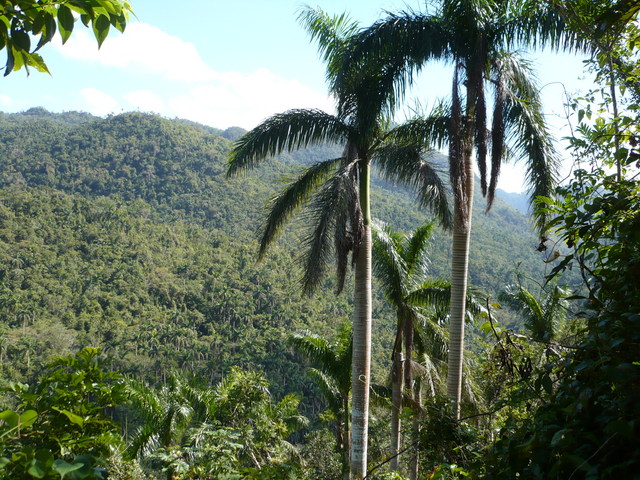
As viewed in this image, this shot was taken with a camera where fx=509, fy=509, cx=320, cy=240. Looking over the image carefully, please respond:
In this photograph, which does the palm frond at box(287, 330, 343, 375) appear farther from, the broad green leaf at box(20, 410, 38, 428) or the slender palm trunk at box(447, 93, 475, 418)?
the broad green leaf at box(20, 410, 38, 428)

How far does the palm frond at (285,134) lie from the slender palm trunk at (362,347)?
1.13 metres

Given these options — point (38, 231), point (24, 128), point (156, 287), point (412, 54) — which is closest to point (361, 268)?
point (412, 54)

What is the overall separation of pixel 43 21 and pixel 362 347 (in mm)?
6452

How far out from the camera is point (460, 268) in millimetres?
6562

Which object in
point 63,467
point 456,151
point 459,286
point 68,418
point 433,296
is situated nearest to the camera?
point 63,467

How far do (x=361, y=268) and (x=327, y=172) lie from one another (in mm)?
1608

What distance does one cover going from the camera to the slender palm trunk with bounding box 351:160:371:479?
7082 millimetres

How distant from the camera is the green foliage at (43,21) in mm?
1309

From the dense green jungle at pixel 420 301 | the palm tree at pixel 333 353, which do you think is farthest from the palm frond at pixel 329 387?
the palm tree at pixel 333 353

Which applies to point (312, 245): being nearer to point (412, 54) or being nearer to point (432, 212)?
point (432, 212)

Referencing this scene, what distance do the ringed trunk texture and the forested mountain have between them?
63.8 feet

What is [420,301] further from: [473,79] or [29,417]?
[29,417]

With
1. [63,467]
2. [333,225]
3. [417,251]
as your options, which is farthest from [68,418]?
[417,251]

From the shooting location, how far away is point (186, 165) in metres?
98.1
